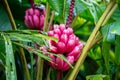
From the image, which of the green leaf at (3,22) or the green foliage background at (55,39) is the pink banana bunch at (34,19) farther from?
the green leaf at (3,22)

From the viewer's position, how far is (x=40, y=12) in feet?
3.13

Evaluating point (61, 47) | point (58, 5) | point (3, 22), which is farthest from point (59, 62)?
point (3, 22)

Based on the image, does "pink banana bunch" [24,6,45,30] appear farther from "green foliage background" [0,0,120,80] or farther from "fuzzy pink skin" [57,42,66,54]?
"fuzzy pink skin" [57,42,66,54]

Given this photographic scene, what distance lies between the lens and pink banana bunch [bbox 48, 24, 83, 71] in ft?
2.26

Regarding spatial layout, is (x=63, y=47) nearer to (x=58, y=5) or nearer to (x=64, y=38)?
(x=64, y=38)

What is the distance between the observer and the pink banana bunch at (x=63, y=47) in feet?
2.26

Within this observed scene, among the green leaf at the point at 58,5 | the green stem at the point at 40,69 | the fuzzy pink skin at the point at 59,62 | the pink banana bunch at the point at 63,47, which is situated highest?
the green leaf at the point at 58,5

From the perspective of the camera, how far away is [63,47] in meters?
0.69

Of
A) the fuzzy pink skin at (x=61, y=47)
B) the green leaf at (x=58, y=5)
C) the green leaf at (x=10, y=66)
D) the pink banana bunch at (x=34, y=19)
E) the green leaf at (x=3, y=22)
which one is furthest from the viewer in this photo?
the green leaf at (x=3, y=22)

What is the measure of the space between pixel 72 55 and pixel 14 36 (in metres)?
0.16

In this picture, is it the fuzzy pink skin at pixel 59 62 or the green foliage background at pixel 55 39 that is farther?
the fuzzy pink skin at pixel 59 62

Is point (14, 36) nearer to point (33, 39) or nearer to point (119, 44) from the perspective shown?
point (33, 39)

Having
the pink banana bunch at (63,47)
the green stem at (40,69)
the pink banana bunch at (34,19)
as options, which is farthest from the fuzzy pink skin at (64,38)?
the pink banana bunch at (34,19)

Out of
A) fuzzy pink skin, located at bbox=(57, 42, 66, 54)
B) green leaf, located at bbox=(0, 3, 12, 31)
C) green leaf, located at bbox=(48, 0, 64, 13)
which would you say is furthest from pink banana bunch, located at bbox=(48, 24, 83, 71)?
green leaf, located at bbox=(0, 3, 12, 31)
